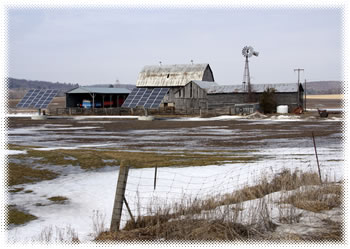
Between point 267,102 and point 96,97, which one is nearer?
point 267,102

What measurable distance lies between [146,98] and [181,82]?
19205 millimetres

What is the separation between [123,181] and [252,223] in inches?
94.9

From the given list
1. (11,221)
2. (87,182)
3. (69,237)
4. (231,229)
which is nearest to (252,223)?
(231,229)

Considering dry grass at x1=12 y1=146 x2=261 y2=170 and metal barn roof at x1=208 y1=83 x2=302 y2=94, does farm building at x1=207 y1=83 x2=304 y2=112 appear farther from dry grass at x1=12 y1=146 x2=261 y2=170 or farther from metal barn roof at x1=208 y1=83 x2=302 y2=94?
dry grass at x1=12 y1=146 x2=261 y2=170

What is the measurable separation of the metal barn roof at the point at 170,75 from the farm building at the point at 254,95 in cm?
876

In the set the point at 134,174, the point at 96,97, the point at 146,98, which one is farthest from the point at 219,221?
the point at 96,97

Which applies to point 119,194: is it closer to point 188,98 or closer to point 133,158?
point 133,158

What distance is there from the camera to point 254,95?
62.3 m

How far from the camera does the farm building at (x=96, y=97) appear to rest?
68488 mm

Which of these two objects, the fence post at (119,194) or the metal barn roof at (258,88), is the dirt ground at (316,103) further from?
the fence post at (119,194)

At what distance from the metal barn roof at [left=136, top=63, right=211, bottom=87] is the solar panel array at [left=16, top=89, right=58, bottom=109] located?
62.4ft

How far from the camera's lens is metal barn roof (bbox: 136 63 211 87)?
72.7 m

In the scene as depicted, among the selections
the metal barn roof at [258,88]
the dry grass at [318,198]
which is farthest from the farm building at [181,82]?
the dry grass at [318,198]

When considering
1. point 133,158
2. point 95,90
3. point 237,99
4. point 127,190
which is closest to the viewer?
point 127,190
